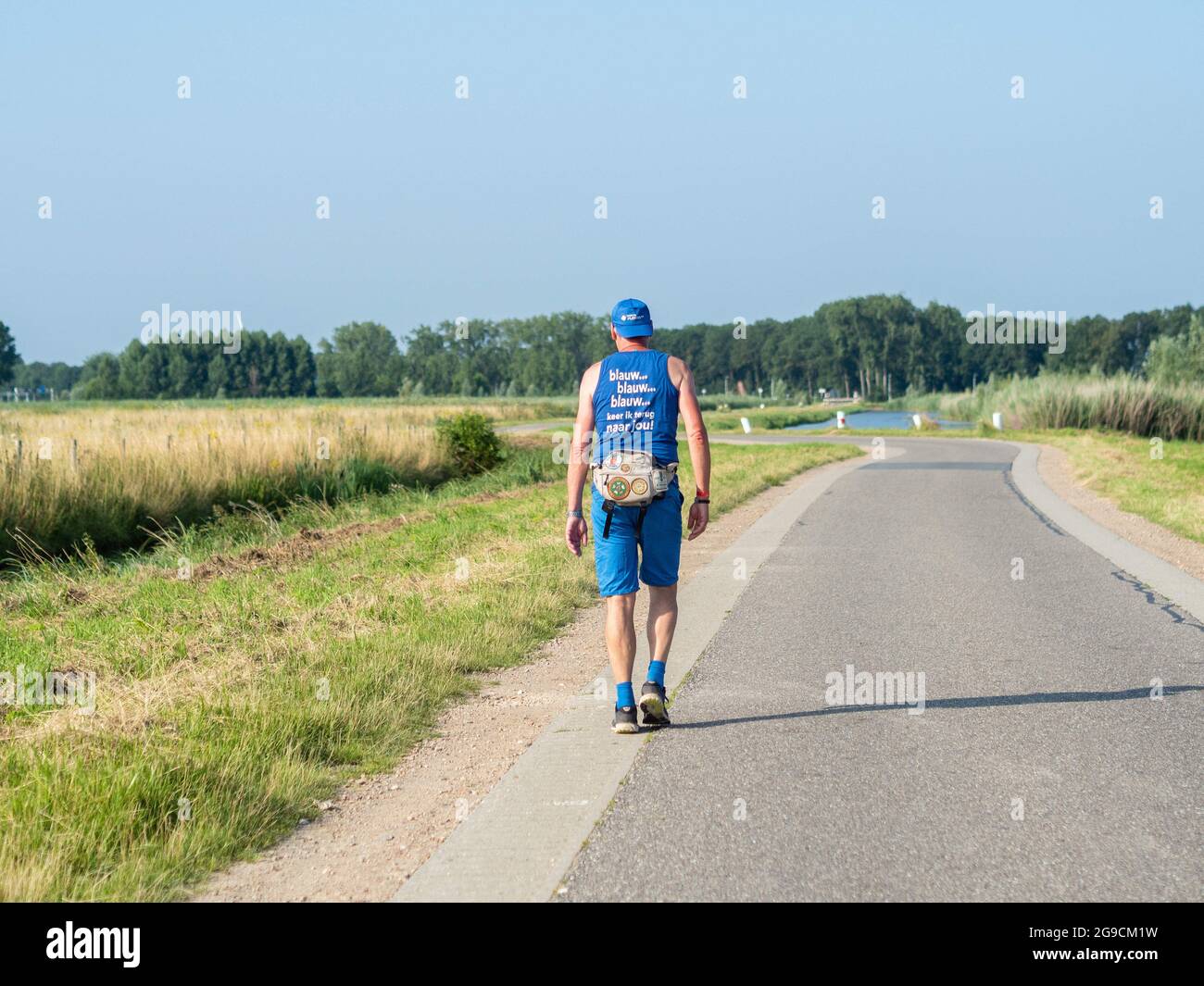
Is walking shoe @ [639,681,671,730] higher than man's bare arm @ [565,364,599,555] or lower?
lower

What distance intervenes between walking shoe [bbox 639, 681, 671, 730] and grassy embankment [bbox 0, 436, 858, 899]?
1.17 m

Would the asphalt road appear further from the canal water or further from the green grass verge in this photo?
the canal water

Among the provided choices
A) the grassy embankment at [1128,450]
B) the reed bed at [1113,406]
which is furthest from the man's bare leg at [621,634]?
the reed bed at [1113,406]

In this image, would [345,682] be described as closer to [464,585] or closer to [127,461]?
[464,585]

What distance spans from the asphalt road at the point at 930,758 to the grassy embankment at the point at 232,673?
4.67 ft

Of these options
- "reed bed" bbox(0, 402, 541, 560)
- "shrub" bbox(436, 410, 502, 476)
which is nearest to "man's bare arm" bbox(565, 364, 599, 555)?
"reed bed" bbox(0, 402, 541, 560)

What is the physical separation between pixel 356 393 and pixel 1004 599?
Result: 14784cm

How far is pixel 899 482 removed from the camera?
22359mm

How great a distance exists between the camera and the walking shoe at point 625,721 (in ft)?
19.2

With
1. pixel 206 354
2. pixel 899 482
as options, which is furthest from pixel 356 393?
pixel 899 482

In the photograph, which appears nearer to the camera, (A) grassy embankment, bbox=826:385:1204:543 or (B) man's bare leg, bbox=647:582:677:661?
(B) man's bare leg, bbox=647:582:677:661

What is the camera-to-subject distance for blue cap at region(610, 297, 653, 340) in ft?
19.3

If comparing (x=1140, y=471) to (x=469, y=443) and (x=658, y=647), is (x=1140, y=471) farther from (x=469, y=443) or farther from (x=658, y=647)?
(x=658, y=647)

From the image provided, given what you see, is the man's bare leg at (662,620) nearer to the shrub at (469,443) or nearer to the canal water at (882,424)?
the shrub at (469,443)
